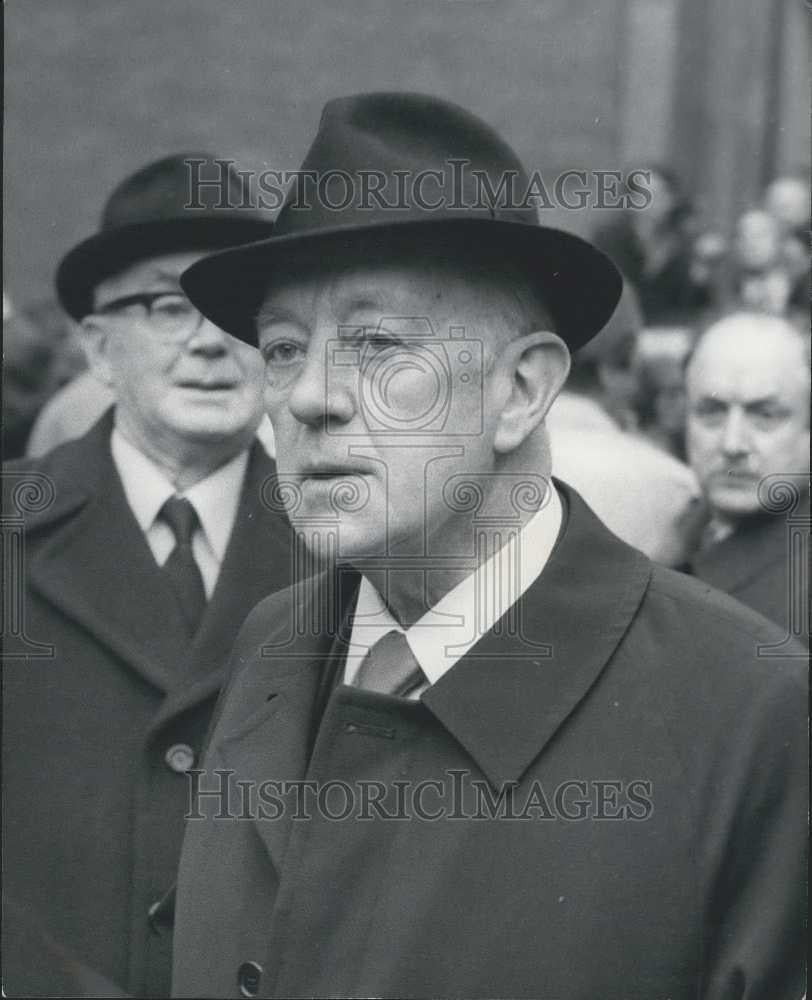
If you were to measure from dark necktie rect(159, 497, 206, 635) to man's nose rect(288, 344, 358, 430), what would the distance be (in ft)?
1.85

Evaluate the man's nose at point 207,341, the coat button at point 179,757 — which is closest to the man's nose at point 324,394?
the man's nose at point 207,341

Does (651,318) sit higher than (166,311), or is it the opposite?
(651,318)

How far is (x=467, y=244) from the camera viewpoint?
2.10 m

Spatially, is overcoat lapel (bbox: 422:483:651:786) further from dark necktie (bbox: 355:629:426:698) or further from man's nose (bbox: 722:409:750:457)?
man's nose (bbox: 722:409:750:457)

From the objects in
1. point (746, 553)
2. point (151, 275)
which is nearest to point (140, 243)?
point (151, 275)

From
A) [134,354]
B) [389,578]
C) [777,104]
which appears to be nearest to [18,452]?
[134,354]

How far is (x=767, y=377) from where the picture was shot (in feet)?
11.4

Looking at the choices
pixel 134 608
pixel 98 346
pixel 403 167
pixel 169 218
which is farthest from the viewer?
pixel 98 346

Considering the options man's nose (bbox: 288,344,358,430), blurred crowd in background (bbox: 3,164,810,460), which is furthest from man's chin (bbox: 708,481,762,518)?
man's nose (bbox: 288,344,358,430)

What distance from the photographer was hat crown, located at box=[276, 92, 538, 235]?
82.7 inches

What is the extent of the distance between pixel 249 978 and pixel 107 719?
2.02 feet

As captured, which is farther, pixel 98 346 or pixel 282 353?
pixel 98 346

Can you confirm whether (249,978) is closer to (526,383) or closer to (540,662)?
(540,662)

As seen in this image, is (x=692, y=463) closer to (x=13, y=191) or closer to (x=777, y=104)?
(x=13, y=191)
